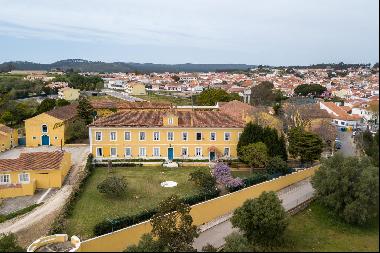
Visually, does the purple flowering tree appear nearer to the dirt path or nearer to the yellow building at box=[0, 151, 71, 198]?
the dirt path

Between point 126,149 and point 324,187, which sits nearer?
point 324,187

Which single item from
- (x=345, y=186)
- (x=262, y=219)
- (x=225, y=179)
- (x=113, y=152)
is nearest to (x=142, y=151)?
(x=113, y=152)

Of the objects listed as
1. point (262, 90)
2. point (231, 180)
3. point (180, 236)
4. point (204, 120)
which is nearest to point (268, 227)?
point (180, 236)

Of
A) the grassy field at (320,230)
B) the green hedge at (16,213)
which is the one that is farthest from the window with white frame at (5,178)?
the grassy field at (320,230)

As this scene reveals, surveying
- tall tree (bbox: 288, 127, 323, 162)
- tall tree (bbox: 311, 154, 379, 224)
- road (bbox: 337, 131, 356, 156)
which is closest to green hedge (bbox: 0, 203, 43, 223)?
tall tree (bbox: 311, 154, 379, 224)

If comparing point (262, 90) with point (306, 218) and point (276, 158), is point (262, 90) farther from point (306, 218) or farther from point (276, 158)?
point (306, 218)

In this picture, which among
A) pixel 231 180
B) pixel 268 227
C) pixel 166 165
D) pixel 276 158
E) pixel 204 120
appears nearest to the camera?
pixel 268 227

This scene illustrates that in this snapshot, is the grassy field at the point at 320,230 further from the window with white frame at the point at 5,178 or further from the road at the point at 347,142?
the window with white frame at the point at 5,178
